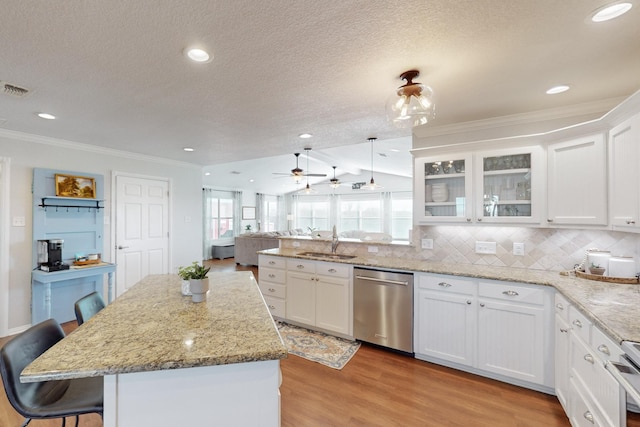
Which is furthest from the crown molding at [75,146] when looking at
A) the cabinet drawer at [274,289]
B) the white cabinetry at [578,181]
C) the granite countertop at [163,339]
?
the white cabinetry at [578,181]

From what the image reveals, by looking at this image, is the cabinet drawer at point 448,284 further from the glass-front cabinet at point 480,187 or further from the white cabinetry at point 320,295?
the white cabinetry at point 320,295

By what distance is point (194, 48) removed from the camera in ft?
5.38

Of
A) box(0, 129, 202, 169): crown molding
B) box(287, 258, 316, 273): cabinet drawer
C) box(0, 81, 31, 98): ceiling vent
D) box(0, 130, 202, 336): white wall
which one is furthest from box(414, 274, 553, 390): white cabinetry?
box(0, 129, 202, 169): crown molding

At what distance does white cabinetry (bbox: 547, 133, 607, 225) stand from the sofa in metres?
6.19

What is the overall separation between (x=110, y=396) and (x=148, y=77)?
1.97m

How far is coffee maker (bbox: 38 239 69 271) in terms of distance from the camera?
334cm

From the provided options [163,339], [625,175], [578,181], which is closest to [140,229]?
[163,339]

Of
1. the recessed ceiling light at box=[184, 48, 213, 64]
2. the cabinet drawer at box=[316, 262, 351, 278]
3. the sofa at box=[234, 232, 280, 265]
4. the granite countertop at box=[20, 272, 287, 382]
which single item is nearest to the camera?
the granite countertop at box=[20, 272, 287, 382]

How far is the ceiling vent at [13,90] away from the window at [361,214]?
9413 millimetres

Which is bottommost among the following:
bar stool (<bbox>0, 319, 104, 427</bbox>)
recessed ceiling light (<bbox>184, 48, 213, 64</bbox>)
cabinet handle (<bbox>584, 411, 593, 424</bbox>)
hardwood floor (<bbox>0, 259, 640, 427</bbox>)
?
hardwood floor (<bbox>0, 259, 640, 427</bbox>)

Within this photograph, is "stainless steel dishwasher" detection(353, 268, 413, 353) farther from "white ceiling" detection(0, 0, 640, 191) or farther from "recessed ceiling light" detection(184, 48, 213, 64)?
"recessed ceiling light" detection(184, 48, 213, 64)

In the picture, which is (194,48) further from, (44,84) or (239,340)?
(239,340)

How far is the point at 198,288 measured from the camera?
170 centimetres

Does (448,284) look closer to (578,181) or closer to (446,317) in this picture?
(446,317)
